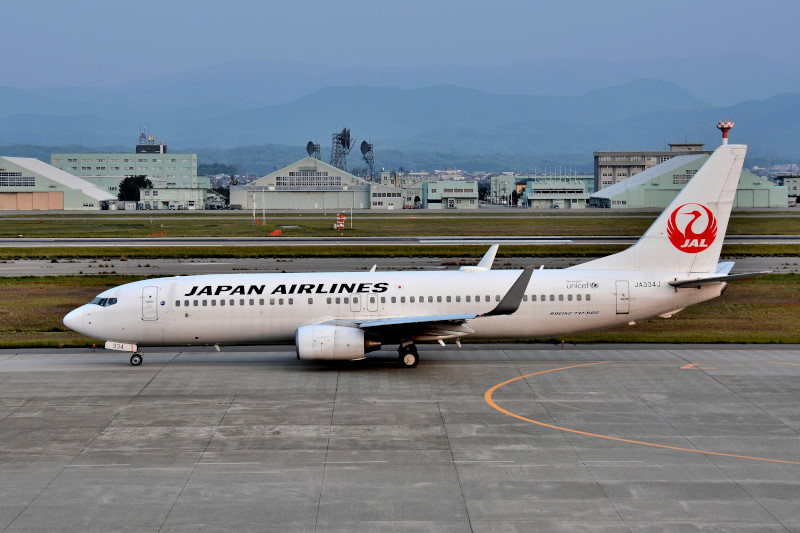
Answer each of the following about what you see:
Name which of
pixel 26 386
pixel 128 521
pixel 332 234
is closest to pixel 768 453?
pixel 128 521

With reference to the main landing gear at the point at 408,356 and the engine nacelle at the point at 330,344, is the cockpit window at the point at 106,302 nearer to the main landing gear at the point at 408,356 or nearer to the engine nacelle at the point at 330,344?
the engine nacelle at the point at 330,344

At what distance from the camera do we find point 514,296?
3097 centimetres

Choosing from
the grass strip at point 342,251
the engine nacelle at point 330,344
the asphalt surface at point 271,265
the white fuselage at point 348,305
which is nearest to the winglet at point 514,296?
the white fuselage at point 348,305

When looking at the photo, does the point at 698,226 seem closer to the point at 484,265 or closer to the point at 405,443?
the point at 484,265

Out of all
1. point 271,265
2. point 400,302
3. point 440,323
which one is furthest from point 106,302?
point 271,265

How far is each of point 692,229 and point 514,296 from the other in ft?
28.2

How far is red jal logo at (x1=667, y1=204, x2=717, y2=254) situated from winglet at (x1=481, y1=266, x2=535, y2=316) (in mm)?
7259

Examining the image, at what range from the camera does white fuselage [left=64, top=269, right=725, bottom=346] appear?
108 ft

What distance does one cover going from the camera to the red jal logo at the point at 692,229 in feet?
112

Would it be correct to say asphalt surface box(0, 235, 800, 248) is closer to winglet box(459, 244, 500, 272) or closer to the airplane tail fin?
winglet box(459, 244, 500, 272)

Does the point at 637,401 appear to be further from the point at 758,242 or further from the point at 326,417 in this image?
the point at 758,242

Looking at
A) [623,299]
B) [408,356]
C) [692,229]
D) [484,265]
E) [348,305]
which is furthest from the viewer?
[484,265]

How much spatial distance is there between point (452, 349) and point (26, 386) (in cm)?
1655

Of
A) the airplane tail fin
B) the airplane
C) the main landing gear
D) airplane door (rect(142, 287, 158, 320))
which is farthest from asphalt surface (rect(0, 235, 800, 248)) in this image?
airplane door (rect(142, 287, 158, 320))
